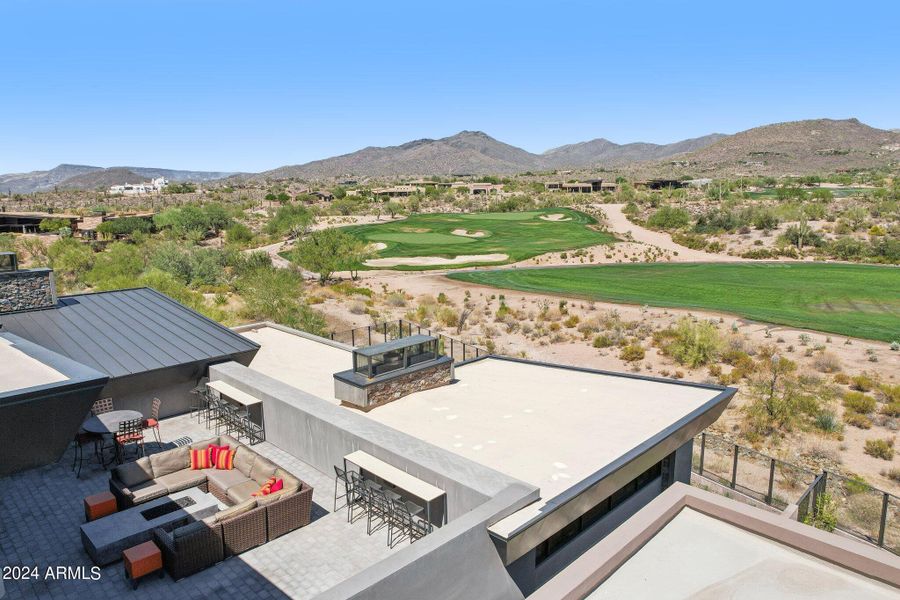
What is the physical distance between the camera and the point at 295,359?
17.3m

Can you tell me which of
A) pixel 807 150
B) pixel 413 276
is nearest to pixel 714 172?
pixel 807 150

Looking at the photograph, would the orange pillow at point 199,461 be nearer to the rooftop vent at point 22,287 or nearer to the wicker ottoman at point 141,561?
the wicker ottoman at point 141,561

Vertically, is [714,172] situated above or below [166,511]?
above

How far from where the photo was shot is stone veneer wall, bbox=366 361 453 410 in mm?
13156

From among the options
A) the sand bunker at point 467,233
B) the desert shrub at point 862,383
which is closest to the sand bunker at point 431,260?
the sand bunker at point 467,233

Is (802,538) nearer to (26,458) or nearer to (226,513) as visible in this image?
(226,513)

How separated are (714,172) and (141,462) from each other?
182m

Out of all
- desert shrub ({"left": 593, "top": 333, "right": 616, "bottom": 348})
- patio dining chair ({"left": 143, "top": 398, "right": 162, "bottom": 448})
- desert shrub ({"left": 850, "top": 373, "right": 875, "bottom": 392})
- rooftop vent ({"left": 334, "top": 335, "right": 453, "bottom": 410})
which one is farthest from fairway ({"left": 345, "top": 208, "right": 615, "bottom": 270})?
patio dining chair ({"left": 143, "top": 398, "right": 162, "bottom": 448})

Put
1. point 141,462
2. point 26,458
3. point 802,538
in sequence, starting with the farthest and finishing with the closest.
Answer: point 141,462
point 26,458
point 802,538

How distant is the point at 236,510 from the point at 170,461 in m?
2.62

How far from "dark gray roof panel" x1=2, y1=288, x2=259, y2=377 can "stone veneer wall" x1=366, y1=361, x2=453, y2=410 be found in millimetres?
4535

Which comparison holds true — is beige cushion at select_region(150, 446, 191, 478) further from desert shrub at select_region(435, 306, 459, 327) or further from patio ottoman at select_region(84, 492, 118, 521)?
desert shrub at select_region(435, 306, 459, 327)

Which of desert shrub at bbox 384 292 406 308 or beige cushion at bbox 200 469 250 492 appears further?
desert shrub at bbox 384 292 406 308

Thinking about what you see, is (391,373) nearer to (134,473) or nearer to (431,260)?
(134,473)
